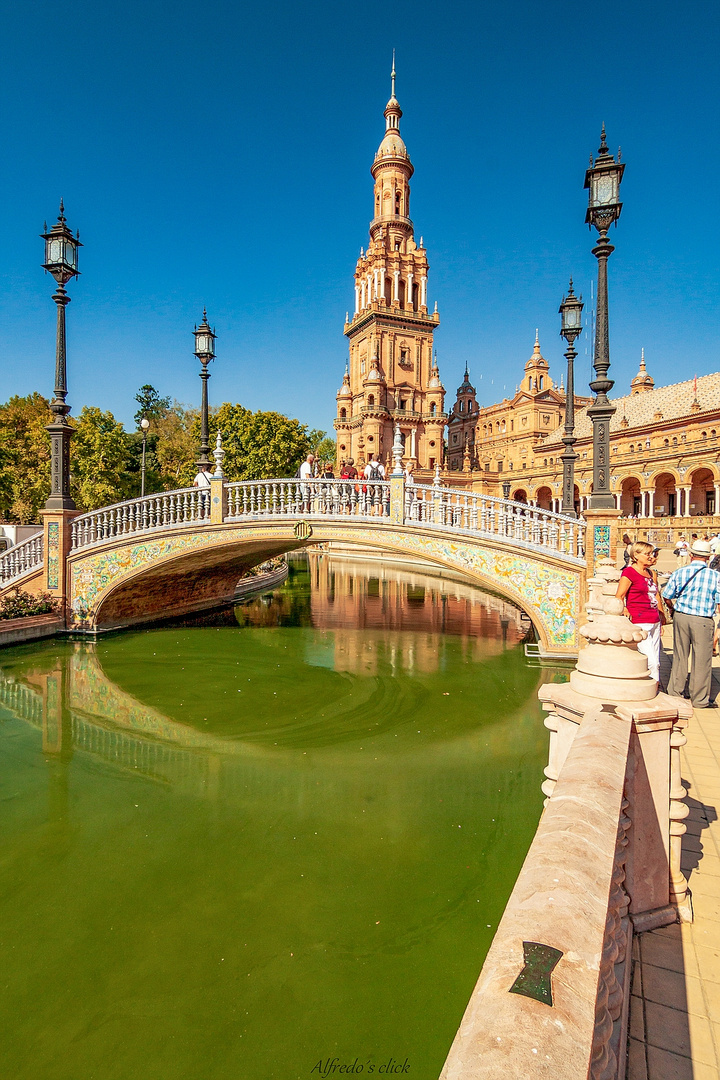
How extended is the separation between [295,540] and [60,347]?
7058mm

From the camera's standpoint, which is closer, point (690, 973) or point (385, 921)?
point (690, 973)

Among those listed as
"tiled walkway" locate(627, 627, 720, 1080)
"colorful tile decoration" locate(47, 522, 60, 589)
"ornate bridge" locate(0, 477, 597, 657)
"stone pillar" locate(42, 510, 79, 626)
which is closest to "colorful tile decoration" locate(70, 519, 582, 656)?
"ornate bridge" locate(0, 477, 597, 657)

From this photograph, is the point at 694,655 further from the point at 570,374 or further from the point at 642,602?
the point at 570,374

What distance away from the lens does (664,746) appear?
320cm

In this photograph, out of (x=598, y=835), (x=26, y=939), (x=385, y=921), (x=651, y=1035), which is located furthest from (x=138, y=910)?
(x=598, y=835)

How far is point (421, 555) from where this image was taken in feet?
39.7

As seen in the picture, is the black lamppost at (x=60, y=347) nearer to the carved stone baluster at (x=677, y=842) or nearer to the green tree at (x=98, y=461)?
the green tree at (x=98, y=461)

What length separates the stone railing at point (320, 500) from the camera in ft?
41.3

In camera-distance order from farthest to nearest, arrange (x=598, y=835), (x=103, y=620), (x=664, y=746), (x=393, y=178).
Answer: (x=393, y=178)
(x=103, y=620)
(x=664, y=746)
(x=598, y=835)

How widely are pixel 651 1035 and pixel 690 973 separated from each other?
0.50 metres

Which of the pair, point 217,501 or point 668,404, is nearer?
point 217,501

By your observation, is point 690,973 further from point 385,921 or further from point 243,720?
point 243,720

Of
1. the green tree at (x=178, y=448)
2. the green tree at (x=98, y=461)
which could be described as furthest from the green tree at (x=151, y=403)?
the green tree at (x=98, y=461)

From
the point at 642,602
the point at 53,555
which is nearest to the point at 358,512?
the point at 642,602
